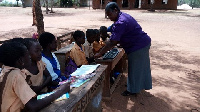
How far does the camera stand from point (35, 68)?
2318 millimetres

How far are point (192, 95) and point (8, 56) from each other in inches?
143

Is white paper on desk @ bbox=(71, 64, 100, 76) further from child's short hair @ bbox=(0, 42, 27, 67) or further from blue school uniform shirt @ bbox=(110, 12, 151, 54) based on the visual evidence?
child's short hair @ bbox=(0, 42, 27, 67)

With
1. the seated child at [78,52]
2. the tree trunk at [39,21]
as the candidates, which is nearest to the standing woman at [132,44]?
the seated child at [78,52]

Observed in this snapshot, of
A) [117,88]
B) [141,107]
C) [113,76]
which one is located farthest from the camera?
[113,76]

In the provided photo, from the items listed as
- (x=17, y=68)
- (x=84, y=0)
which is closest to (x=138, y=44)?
(x=17, y=68)

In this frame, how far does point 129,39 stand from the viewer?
3434 millimetres

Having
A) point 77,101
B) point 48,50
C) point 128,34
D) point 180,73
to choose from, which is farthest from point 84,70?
point 180,73

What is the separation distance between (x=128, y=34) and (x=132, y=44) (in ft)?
0.66

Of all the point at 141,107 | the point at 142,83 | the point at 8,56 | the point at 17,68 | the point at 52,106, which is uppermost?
the point at 8,56

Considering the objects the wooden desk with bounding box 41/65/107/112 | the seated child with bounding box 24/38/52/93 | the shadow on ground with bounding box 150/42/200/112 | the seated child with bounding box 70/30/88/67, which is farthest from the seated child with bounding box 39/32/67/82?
the shadow on ground with bounding box 150/42/200/112

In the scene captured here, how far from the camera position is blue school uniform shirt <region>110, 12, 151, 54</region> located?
3.27 m

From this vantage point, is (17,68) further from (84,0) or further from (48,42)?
(84,0)

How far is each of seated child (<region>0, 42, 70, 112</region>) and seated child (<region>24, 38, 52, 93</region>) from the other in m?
0.58

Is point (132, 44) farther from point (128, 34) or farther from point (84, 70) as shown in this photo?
point (84, 70)
